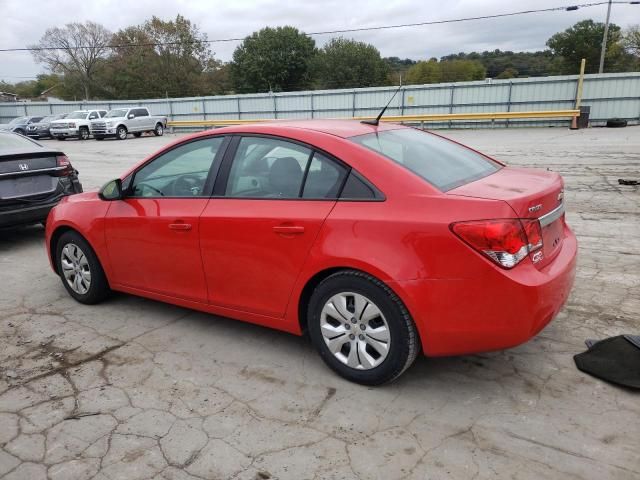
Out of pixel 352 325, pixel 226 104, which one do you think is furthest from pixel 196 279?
pixel 226 104

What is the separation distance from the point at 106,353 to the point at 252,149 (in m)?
1.81

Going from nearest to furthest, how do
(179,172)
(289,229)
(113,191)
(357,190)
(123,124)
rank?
(357,190), (289,229), (179,172), (113,191), (123,124)

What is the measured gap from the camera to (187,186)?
12.8 ft

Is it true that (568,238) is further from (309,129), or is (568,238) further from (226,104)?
(226,104)

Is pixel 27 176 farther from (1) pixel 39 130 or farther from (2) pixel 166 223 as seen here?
(1) pixel 39 130

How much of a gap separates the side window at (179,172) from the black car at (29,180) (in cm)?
310

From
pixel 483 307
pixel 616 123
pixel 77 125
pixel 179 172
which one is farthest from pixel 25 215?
pixel 77 125

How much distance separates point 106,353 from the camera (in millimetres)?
3758

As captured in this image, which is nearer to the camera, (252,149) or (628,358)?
(628,358)

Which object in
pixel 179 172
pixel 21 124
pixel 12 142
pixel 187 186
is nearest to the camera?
pixel 187 186

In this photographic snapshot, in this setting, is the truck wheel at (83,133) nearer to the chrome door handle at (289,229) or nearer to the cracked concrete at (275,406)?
the cracked concrete at (275,406)

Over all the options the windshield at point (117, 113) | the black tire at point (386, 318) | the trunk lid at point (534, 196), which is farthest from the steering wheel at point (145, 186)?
the windshield at point (117, 113)

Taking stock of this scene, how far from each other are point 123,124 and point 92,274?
2704cm

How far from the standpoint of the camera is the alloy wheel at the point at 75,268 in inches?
181
